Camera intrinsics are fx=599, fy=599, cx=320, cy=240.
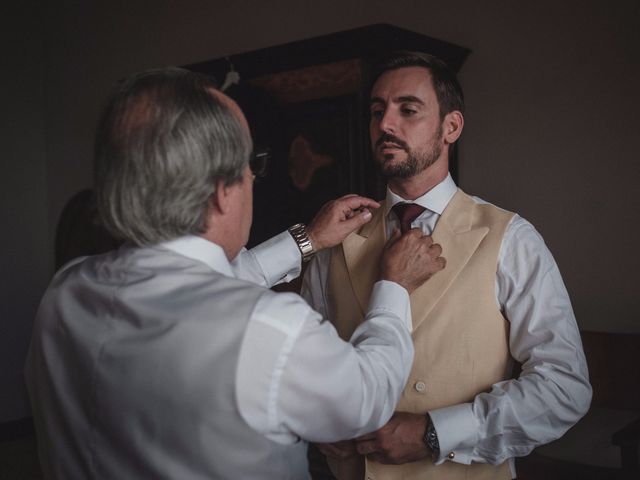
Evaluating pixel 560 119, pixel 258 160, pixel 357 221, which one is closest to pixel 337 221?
pixel 357 221

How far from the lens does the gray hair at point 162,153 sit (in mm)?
1061

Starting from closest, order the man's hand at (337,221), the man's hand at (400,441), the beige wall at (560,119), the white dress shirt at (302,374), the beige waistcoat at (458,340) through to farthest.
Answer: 1. the white dress shirt at (302,374)
2. the man's hand at (400,441)
3. the beige waistcoat at (458,340)
4. the man's hand at (337,221)
5. the beige wall at (560,119)

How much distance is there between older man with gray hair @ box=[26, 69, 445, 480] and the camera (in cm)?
99

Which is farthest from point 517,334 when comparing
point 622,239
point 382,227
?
point 622,239

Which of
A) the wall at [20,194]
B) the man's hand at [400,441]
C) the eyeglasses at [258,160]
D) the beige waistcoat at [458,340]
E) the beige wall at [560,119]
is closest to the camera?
the eyeglasses at [258,160]

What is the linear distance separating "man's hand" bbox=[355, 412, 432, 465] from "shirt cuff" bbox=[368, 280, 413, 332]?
10.0 inches

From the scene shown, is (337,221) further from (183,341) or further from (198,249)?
(183,341)

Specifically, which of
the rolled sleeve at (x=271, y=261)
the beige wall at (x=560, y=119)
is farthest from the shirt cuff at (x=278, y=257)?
the beige wall at (x=560, y=119)

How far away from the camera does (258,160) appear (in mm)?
1283

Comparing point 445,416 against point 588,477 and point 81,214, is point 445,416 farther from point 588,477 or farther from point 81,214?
point 81,214

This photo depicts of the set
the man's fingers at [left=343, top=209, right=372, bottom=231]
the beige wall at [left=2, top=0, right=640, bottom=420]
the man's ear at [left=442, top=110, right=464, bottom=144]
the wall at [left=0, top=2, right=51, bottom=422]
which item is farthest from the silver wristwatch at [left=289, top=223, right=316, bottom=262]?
the wall at [left=0, top=2, right=51, bottom=422]

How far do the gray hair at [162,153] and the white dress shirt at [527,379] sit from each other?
78 cm

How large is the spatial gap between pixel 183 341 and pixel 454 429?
2.41 ft

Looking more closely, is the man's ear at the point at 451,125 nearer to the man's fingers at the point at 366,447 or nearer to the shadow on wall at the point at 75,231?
the man's fingers at the point at 366,447
